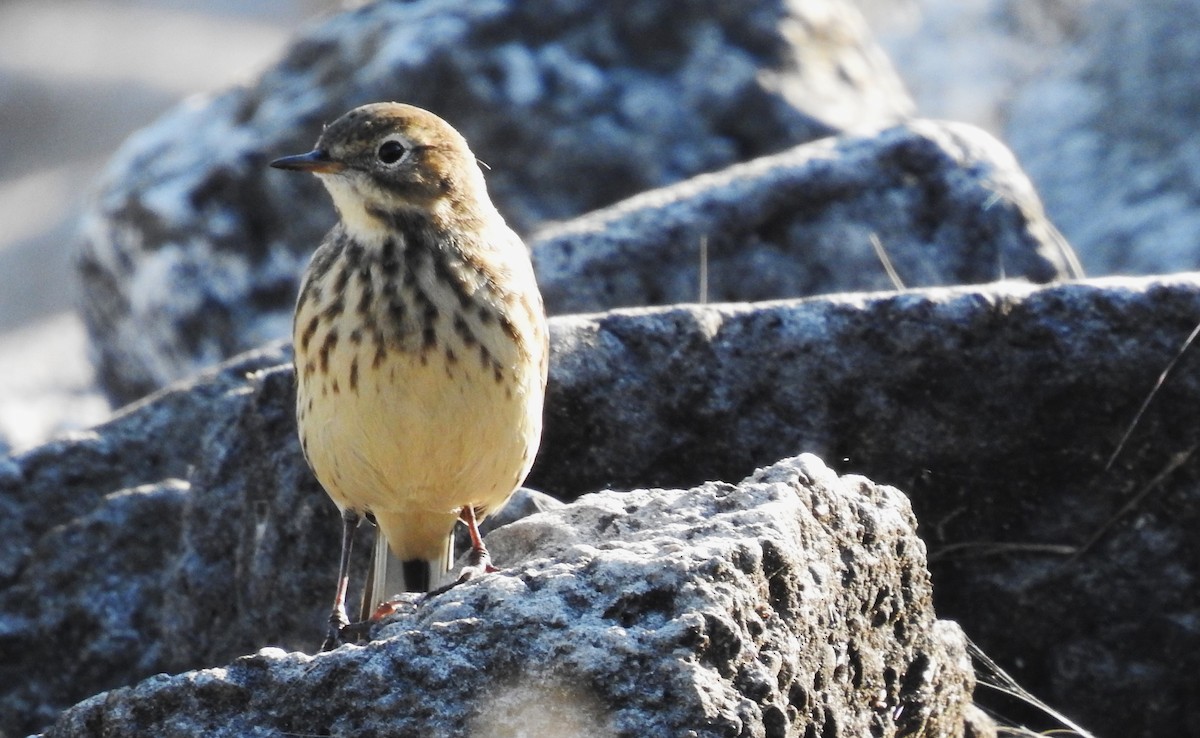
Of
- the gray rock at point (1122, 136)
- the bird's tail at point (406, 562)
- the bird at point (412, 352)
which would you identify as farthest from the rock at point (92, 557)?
the gray rock at point (1122, 136)

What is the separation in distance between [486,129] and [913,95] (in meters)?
5.78

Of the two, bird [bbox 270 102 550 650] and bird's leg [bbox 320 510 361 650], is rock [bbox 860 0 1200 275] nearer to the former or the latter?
bird [bbox 270 102 550 650]

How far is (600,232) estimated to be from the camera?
7.61m

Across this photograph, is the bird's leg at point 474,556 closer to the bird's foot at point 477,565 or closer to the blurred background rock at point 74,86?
the bird's foot at point 477,565

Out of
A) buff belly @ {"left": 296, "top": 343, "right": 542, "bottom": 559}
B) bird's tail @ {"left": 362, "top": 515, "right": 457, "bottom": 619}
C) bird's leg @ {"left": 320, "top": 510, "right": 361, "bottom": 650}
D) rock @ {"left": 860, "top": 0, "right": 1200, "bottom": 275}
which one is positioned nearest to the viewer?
bird's leg @ {"left": 320, "top": 510, "right": 361, "bottom": 650}

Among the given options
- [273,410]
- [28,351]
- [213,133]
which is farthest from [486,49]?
[28,351]

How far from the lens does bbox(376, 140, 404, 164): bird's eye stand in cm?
573

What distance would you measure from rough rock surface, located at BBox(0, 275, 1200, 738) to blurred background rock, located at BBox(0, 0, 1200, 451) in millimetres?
4255

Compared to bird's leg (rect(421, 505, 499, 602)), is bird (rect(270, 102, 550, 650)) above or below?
above

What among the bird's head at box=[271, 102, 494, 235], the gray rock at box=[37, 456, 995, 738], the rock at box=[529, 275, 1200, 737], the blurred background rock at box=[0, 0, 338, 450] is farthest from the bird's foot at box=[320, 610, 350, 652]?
the blurred background rock at box=[0, 0, 338, 450]

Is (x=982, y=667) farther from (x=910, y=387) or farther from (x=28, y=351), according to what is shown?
(x=28, y=351)

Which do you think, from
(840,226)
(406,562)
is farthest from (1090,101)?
(406,562)

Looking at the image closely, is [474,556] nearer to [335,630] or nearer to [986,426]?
[335,630]

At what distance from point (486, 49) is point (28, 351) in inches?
215
